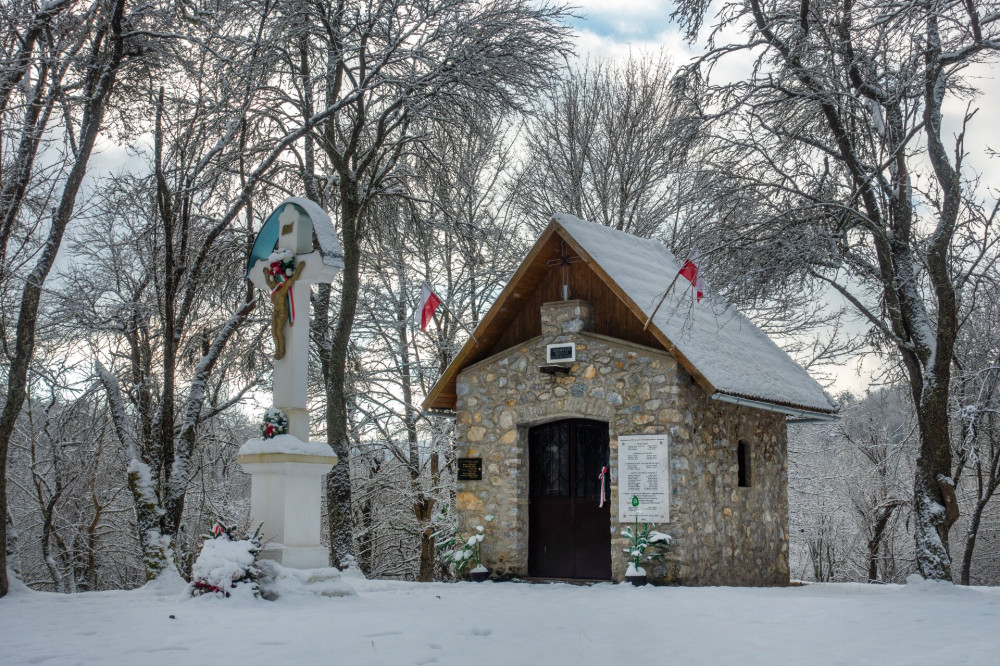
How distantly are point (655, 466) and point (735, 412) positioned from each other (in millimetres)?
2266

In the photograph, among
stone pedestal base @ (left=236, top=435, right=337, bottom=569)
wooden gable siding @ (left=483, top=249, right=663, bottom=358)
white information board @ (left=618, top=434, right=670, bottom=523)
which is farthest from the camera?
wooden gable siding @ (left=483, top=249, right=663, bottom=358)

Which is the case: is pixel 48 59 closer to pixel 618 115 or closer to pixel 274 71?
pixel 274 71

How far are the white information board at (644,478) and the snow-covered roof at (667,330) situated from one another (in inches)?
44.0

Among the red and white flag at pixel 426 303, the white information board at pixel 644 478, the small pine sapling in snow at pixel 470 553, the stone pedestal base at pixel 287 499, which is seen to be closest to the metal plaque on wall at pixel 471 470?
the small pine sapling in snow at pixel 470 553

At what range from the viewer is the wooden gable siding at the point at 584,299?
481 inches

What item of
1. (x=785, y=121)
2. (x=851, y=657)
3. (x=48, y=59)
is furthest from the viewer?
(x=785, y=121)

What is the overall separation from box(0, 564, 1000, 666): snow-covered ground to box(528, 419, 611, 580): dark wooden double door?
2589 mm

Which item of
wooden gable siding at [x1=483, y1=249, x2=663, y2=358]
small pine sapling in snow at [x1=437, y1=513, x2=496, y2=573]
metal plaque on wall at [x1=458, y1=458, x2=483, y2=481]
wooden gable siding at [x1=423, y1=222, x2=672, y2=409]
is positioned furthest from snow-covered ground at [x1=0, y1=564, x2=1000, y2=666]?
wooden gable siding at [x1=423, y1=222, x2=672, y2=409]

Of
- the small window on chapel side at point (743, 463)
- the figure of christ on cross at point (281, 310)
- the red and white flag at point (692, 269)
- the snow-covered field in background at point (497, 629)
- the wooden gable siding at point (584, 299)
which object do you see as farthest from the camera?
the small window on chapel side at point (743, 463)

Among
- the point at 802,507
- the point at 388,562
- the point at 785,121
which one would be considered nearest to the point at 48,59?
the point at 785,121

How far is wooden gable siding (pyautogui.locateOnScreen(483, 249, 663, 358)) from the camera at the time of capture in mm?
12219

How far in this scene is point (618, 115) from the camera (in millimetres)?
22875

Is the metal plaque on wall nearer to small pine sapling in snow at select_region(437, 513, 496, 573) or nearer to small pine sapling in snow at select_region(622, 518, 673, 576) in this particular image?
small pine sapling in snow at select_region(437, 513, 496, 573)

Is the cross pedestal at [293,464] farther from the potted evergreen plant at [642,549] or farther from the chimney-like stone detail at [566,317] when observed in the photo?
the potted evergreen plant at [642,549]
